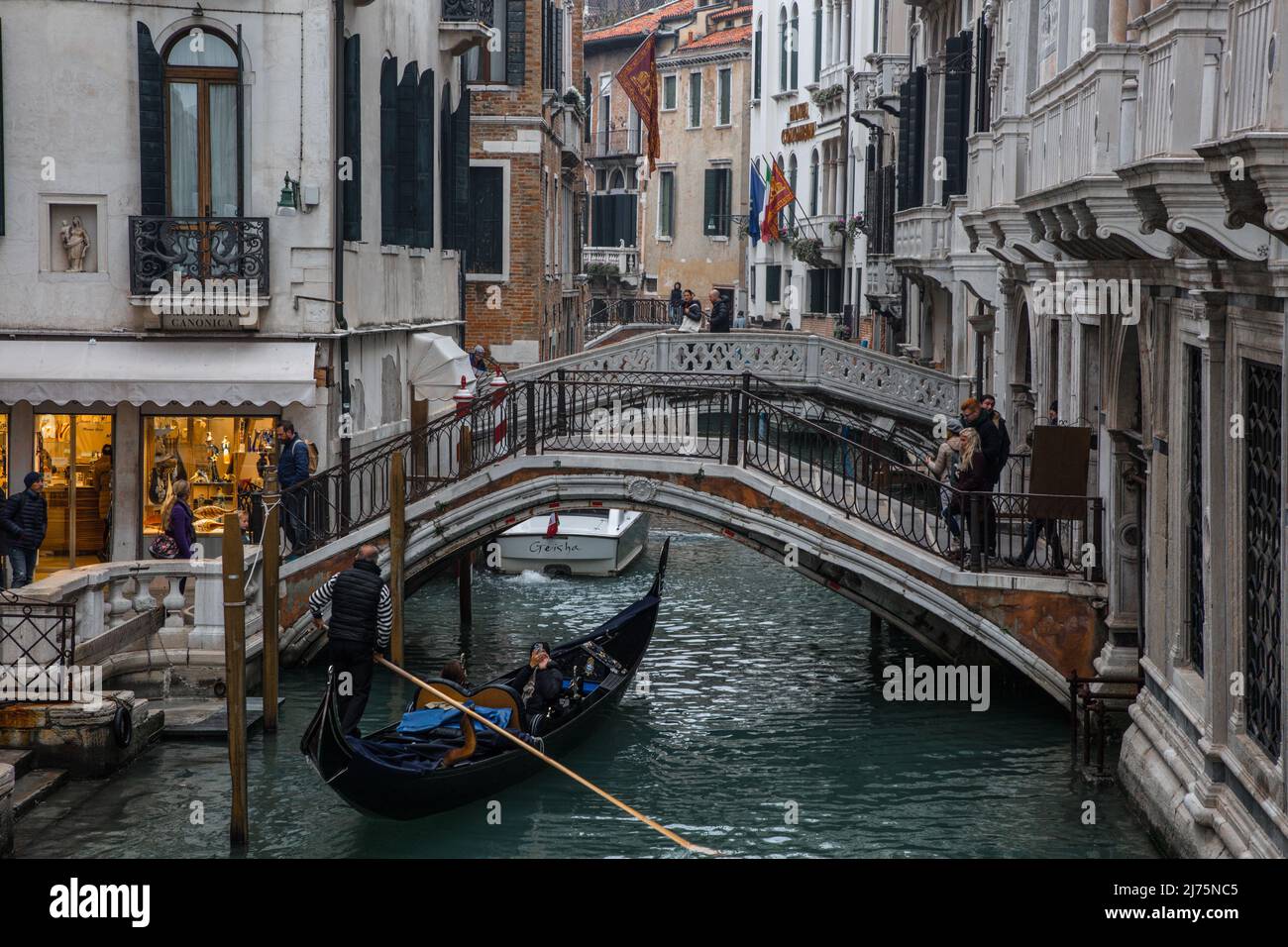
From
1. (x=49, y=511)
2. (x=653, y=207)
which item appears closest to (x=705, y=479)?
(x=49, y=511)

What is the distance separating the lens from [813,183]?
112ft

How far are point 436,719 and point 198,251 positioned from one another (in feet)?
15.5

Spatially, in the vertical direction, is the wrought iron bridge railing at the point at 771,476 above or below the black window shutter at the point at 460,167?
below

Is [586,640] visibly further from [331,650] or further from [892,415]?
[892,415]

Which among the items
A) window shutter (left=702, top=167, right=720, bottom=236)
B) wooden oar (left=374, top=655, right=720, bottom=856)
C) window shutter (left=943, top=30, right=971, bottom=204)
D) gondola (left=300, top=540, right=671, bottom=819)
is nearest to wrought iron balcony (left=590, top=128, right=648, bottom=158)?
window shutter (left=702, top=167, right=720, bottom=236)

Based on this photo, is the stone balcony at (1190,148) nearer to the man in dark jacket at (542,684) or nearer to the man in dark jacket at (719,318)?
the man in dark jacket at (542,684)

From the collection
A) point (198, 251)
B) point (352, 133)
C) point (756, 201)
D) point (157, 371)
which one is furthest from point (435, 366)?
point (756, 201)

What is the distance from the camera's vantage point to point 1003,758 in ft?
39.9

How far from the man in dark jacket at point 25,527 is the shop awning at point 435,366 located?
195 inches

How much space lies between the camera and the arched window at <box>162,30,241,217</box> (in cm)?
1412

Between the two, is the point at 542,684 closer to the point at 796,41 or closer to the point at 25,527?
the point at 25,527

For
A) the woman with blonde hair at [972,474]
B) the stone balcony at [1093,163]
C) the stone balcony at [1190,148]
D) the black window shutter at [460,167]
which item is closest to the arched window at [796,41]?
the black window shutter at [460,167]

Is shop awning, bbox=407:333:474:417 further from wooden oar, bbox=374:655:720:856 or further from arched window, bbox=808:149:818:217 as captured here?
arched window, bbox=808:149:818:217

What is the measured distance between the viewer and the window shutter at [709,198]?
1650 inches
